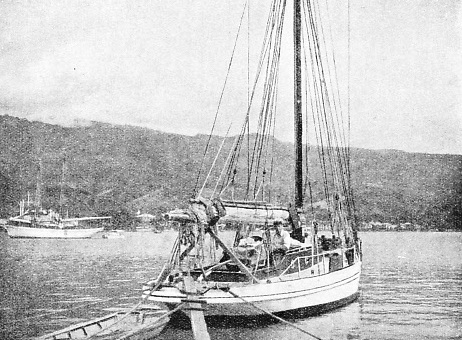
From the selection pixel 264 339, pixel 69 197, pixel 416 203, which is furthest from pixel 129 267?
pixel 416 203

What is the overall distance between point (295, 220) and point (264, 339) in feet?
16.7

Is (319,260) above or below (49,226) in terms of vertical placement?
above

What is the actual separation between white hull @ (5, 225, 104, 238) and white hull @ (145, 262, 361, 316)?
48.1 meters

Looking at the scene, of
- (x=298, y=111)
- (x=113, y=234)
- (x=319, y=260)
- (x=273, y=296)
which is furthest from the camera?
(x=113, y=234)

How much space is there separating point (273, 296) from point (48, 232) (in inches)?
2514

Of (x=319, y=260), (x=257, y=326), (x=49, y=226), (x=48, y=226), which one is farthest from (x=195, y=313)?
(x=49, y=226)

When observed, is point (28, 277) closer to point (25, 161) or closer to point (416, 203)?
point (25, 161)

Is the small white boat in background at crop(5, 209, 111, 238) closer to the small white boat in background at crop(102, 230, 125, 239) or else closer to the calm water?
the small white boat in background at crop(102, 230, 125, 239)

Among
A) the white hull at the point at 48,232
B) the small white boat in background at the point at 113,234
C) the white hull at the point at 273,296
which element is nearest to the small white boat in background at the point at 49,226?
the white hull at the point at 48,232

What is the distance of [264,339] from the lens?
13.2 meters

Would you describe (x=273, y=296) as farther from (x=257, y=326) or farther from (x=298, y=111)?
(x=298, y=111)

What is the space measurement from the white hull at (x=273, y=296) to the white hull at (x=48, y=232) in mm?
48084

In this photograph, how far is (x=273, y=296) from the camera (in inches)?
550

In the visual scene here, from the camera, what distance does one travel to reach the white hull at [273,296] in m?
13.1
